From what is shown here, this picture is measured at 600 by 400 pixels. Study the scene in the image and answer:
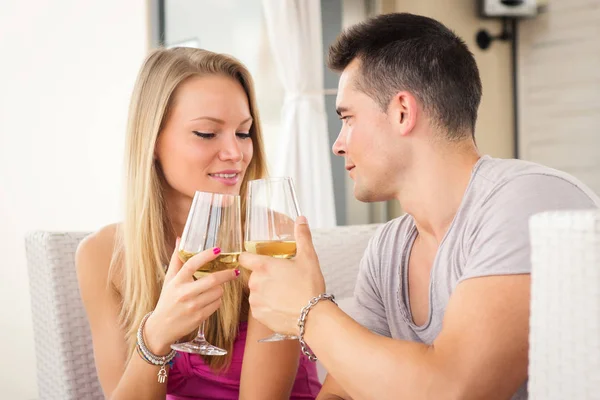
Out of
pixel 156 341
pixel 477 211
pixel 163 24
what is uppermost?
pixel 163 24

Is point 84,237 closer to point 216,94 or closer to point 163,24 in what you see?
point 216,94

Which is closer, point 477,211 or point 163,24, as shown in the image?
point 477,211

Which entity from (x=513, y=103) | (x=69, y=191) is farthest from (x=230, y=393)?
(x=513, y=103)

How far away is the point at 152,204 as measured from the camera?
193 centimetres

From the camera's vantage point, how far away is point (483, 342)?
1.12m

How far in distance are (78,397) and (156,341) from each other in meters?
0.46

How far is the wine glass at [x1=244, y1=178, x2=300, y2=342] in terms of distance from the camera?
4.39ft

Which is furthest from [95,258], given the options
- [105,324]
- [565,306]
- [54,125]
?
[54,125]

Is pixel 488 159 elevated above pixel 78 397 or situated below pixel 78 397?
above

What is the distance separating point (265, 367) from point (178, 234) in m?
0.55

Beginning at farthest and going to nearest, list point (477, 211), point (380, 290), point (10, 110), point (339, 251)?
1. point (10, 110)
2. point (339, 251)
3. point (380, 290)
4. point (477, 211)

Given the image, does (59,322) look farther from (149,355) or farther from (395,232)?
(395,232)

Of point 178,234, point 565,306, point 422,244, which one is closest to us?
point 565,306

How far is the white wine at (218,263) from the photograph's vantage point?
135 cm
